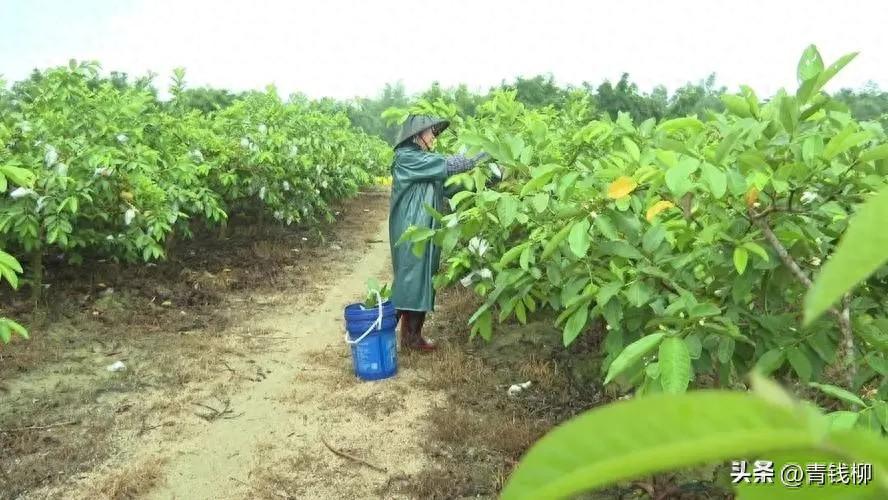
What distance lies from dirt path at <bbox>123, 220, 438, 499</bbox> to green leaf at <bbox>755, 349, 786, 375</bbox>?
1823 mm

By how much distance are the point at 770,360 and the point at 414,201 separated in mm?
3036

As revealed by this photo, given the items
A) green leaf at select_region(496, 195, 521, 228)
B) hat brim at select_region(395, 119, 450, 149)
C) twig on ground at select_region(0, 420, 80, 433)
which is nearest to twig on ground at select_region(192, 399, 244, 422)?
twig on ground at select_region(0, 420, 80, 433)

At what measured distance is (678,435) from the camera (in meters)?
0.24

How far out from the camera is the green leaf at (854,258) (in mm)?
229

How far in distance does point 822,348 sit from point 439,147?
13.0 feet

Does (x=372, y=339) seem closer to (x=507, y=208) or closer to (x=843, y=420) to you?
(x=507, y=208)

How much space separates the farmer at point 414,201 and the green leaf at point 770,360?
2873 millimetres

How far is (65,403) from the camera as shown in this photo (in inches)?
147

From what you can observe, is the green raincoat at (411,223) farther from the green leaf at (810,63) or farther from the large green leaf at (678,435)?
the large green leaf at (678,435)

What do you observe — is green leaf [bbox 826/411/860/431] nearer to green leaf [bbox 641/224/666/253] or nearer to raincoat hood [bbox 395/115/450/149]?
green leaf [bbox 641/224/666/253]

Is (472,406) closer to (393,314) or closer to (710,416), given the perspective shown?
(393,314)

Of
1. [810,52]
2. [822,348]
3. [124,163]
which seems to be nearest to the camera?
[810,52]

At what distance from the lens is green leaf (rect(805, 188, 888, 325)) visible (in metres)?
0.23

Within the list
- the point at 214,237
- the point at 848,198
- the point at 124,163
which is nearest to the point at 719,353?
the point at 848,198
